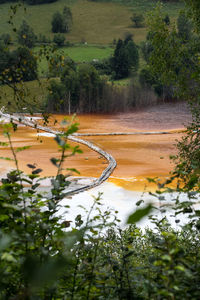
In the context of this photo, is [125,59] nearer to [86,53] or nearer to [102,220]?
[86,53]

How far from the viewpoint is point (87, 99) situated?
27016 millimetres

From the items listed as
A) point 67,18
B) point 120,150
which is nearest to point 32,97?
point 120,150

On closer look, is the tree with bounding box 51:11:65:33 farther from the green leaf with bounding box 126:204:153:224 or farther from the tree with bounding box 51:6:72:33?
the green leaf with bounding box 126:204:153:224

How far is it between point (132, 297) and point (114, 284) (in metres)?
0.26

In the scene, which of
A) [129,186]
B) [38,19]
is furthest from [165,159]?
[38,19]

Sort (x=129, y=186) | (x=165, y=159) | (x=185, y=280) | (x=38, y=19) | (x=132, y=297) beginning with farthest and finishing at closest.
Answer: (x=38, y=19) → (x=165, y=159) → (x=129, y=186) → (x=132, y=297) → (x=185, y=280)

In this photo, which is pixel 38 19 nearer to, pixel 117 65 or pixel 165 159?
pixel 117 65

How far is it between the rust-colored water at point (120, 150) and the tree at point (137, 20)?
30497 mm

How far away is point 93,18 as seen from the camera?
193ft

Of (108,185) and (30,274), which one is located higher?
(30,274)

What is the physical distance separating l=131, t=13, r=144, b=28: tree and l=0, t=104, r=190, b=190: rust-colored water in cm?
3050

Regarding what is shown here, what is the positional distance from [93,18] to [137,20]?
7.62 meters

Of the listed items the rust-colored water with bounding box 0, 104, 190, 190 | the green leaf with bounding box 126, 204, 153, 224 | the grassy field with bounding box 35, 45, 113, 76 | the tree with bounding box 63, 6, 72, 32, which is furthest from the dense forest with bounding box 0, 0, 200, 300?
the tree with bounding box 63, 6, 72, 32

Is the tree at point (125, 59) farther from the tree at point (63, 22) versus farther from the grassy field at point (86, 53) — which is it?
the tree at point (63, 22)
